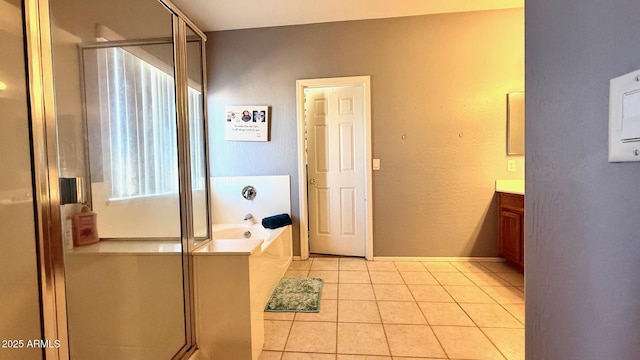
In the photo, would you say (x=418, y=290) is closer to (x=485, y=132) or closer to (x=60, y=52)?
(x=485, y=132)

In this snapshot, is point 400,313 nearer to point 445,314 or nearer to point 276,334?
point 445,314

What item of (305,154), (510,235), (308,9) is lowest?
(510,235)

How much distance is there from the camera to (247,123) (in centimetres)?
287

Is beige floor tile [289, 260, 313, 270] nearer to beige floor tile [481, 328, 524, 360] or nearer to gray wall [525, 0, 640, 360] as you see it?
beige floor tile [481, 328, 524, 360]

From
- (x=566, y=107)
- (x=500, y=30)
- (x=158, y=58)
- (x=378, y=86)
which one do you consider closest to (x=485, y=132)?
(x=500, y=30)

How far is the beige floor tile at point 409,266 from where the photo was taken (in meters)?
2.57

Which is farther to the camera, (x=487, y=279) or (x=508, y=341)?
(x=487, y=279)

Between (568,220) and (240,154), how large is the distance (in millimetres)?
2824

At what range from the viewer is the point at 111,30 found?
1286 millimetres

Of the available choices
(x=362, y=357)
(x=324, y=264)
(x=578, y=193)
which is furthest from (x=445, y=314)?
(x=578, y=193)

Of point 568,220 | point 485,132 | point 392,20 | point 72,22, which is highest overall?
point 392,20

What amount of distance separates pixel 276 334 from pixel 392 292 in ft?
3.36

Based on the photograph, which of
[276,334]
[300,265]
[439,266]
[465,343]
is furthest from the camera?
[300,265]

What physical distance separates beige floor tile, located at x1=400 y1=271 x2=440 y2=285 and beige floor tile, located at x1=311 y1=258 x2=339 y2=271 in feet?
2.28
